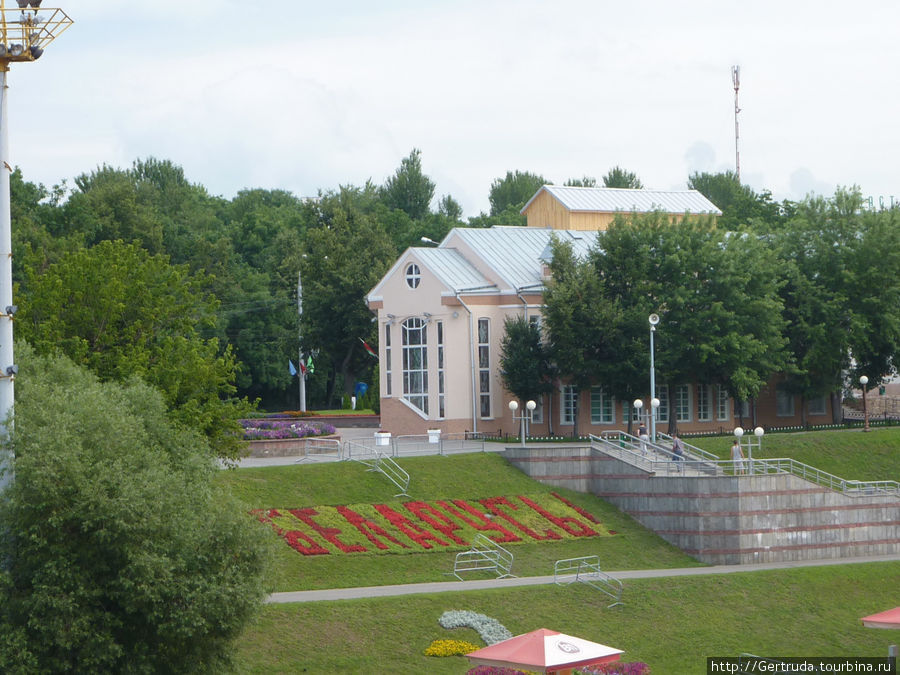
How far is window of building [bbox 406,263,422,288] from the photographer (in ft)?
168

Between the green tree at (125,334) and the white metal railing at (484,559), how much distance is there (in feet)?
21.7

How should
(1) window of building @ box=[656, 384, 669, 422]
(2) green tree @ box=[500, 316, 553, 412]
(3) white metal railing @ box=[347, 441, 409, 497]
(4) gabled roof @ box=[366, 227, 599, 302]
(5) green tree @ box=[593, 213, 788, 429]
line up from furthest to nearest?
(1) window of building @ box=[656, 384, 669, 422]
(4) gabled roof @ box=[366, 227, 599, 302]
(2) green tree @ box=[500, 316, 553, 412]
(5) green tree @ box=[593, 213, 788, 429]
(3) white metal railing @ box=[347, 441, 409, 497]

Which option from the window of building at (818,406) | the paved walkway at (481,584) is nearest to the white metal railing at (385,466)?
the paved walkway at (481,584)

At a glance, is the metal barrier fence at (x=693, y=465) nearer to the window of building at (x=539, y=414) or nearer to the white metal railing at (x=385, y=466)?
the white metal railing at (x=385, y=466)

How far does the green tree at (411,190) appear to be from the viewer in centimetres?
10331

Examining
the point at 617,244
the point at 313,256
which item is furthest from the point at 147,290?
the point at 313,256

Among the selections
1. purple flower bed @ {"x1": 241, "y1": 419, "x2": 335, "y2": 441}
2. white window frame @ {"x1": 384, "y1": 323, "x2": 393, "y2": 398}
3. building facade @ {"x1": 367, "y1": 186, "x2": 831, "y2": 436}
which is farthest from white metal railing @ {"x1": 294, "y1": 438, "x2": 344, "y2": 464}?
white window frame @ {"x1": 384, "y1": 323, "x2": 393, "y2": 398}

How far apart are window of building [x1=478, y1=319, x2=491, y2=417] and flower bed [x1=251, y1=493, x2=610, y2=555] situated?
11652mm

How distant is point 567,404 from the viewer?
5103 cm

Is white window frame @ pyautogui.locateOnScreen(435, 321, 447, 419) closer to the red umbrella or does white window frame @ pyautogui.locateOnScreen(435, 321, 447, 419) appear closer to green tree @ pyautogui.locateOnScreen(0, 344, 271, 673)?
the red umbrella

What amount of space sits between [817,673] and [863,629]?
17.0 ft

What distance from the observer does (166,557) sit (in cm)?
2048

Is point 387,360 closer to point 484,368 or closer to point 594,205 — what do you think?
point 484,368

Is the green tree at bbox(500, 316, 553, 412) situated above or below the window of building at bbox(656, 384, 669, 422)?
above
